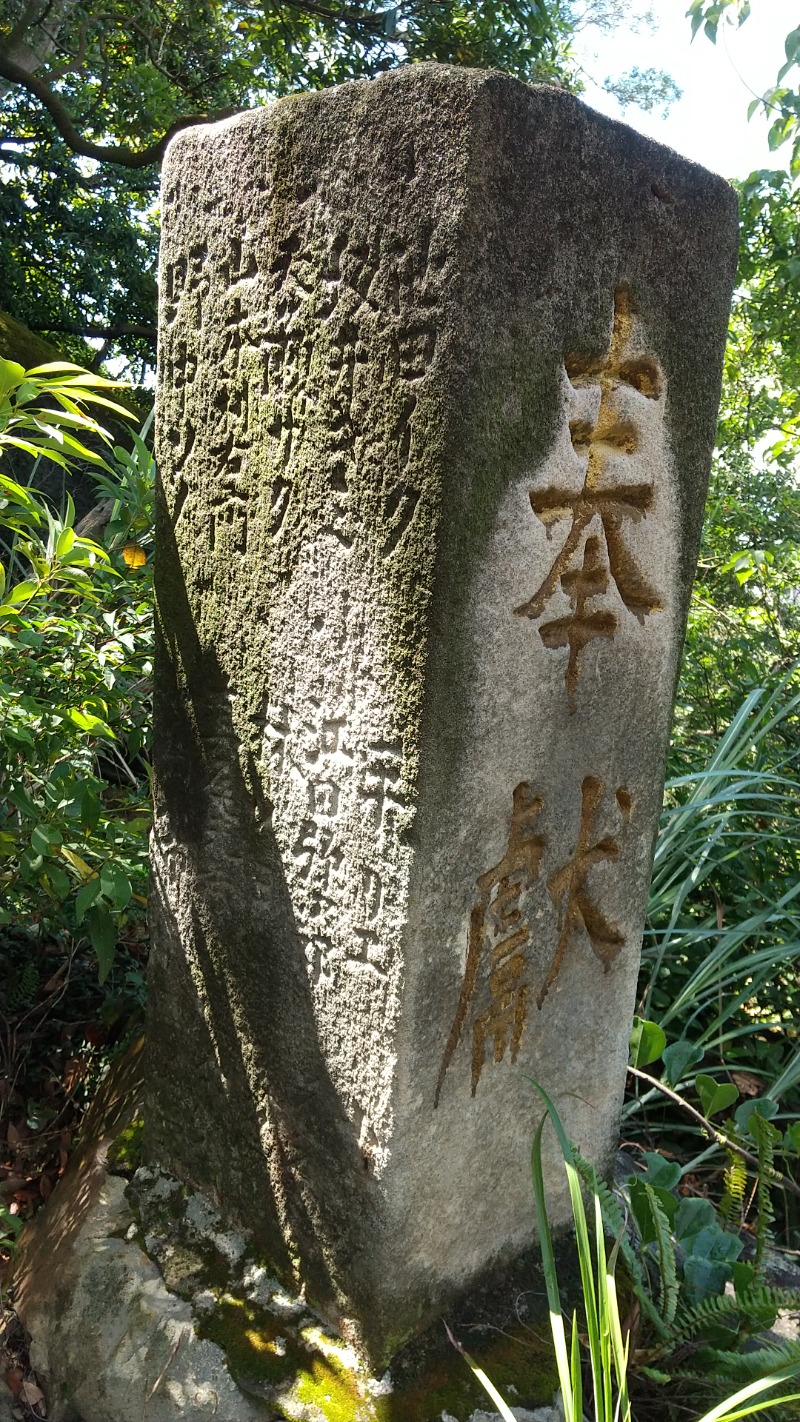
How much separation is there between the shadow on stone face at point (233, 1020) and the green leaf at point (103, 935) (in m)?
0.08

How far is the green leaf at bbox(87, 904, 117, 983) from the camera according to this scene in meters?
1.73

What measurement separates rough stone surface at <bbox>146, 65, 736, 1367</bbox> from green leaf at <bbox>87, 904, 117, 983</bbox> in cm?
13

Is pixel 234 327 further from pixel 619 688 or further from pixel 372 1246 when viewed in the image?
pixel 372 1246

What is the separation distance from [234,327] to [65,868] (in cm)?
92

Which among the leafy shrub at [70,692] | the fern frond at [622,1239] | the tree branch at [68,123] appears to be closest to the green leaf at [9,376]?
the leafy shrub at [70,692]

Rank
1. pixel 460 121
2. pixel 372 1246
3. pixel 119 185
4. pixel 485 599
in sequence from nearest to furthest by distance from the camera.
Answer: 1. pixel 460 121
2. pixel 485 599
3. pixel 372 1246
4. pixel 119 185

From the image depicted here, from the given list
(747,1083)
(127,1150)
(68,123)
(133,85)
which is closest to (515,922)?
(127,1150)

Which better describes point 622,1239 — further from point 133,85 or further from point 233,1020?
point 133,85

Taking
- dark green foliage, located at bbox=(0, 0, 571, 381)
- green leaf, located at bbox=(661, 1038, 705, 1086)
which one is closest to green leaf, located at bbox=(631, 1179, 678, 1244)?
green leaf, located at bbox=(661, 1038, 705, 1086)

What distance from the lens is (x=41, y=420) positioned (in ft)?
4.87

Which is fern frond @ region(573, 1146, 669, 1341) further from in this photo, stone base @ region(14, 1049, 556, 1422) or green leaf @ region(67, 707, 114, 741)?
green leaf @ region(67, 707, 114, 741)

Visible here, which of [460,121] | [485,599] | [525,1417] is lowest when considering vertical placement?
[525,1417]

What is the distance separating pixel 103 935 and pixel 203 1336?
596 mm

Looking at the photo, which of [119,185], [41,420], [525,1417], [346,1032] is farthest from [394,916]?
[119,185]
